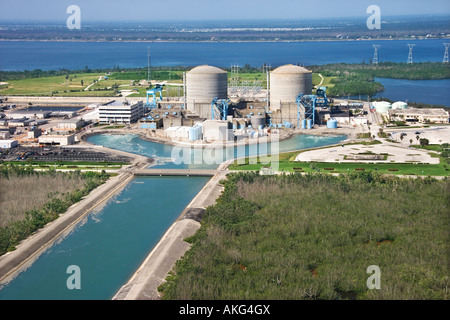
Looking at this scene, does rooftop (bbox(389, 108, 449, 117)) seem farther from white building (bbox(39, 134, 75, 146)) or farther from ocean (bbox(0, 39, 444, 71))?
ocean (bbox(0, 39, 444, 71))

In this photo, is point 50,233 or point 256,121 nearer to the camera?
point 50,233

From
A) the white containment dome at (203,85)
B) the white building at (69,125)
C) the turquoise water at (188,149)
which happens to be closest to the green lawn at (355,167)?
the turquoise water at (188,149)

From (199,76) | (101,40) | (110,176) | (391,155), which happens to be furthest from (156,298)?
(101,40)

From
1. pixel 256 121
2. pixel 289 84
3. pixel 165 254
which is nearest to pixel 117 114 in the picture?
pixel 256 121

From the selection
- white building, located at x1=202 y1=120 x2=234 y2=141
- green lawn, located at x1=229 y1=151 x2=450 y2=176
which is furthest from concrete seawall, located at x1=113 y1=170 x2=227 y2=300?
white building, located at x1=202 y1=120 x2=234 y2=141

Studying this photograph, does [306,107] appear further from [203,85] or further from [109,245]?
[109,245]

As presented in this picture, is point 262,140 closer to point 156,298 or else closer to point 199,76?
point 199,76
